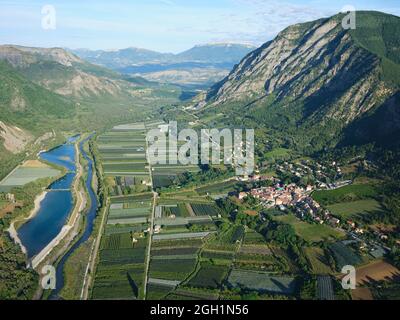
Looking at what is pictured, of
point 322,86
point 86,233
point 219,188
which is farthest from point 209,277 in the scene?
point 322,86

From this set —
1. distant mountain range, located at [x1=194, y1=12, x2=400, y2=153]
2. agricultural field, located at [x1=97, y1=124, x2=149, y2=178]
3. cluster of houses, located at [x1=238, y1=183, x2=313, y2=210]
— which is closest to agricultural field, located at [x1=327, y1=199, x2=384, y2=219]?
cluster of houses, located at [x1=238, y1=183, x2=313, y2=210]

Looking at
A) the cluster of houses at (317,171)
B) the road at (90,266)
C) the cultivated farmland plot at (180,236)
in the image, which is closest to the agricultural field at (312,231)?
the cultivated farmland plot at (180,236)

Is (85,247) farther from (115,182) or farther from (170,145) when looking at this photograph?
(170,145)

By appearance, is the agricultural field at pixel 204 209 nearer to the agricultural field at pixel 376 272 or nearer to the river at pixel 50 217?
the river at pixel 50 217

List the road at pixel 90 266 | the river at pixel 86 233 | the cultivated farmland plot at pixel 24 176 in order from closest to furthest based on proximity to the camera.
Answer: the road at pixel 90 266 → the river at pixel 86 233 → the cultivated farmland plot at pixel 24 176

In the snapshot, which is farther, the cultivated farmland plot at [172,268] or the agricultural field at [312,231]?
the agricultural field at [312,231]

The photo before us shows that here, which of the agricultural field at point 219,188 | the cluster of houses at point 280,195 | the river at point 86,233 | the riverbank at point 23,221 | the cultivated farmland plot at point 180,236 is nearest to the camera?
the river at point 86,233

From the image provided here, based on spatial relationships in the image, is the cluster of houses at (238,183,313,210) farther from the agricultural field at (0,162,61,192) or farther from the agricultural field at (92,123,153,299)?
the agricultural field at (0,162,61,192)
